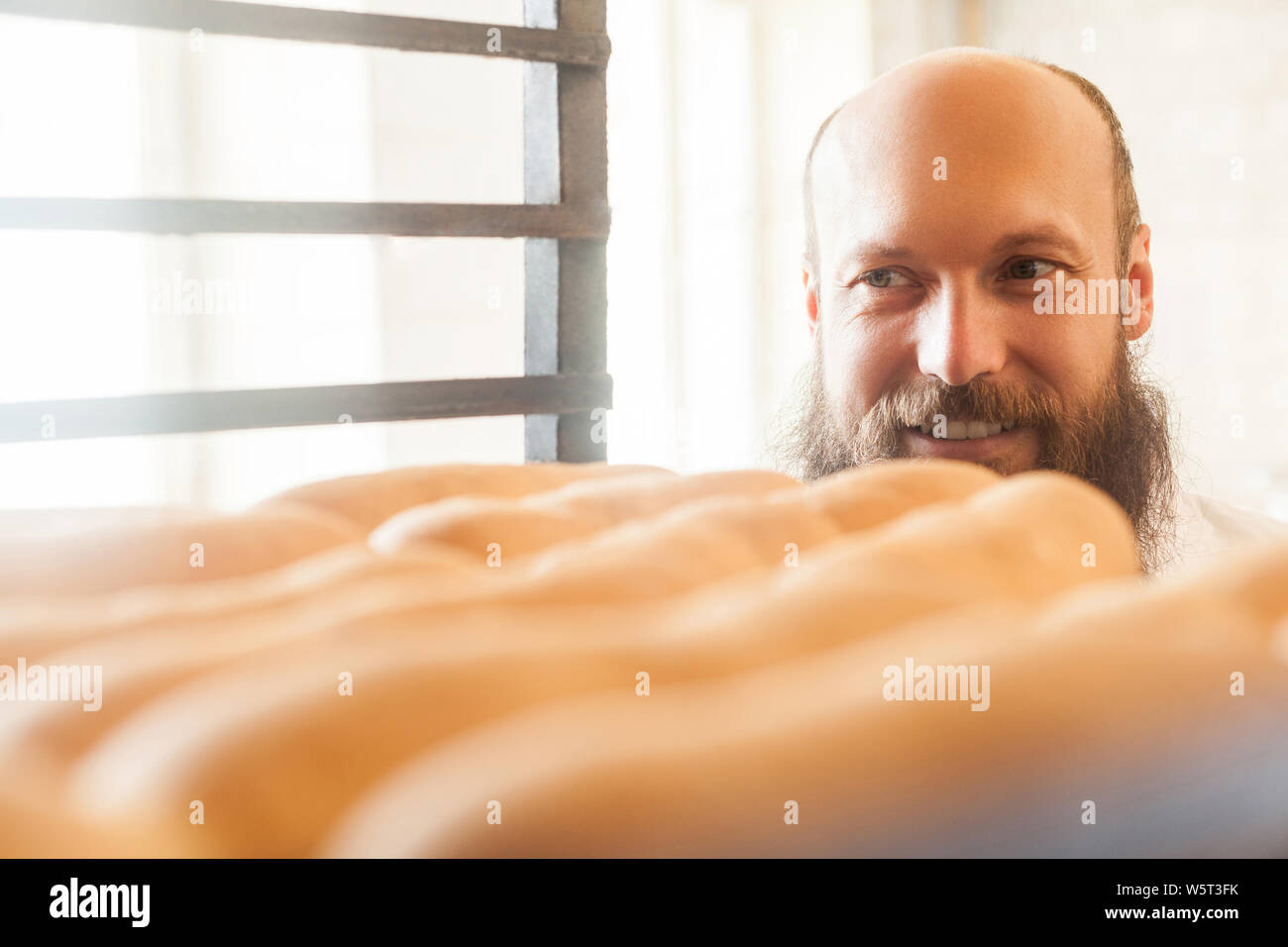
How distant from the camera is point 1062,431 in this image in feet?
2.88

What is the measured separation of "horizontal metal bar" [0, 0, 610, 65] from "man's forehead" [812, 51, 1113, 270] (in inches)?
9.7

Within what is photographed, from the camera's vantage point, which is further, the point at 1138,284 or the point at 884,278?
the point at 1138,284

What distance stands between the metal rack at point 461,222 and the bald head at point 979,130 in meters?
0.23

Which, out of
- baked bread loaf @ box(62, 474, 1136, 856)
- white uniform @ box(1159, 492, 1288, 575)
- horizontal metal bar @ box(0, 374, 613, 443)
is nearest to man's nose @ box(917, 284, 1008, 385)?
horizontal metal bar @ box(0, 374, 613, 443)

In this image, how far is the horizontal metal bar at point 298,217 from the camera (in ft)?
A: 2.32

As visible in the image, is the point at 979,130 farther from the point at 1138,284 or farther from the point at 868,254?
the point at 1138,284

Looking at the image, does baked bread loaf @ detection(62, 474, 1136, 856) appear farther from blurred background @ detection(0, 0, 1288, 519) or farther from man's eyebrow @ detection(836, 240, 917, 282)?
blurred background @ detection(0, 0, 1288, 519)

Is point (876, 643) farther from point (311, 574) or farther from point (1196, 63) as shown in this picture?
point (1196, 63)

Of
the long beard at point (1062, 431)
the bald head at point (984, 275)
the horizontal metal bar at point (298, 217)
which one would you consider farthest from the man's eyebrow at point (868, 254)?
the horizontal metal bar at point (298, 217)

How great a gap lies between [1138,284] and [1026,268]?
31 centimetres

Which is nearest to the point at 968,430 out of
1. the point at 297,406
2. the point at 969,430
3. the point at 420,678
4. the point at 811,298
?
the point at 969,430

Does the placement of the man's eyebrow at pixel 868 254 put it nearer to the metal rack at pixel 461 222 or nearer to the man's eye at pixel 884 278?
the man's eye at pixel 884 278
